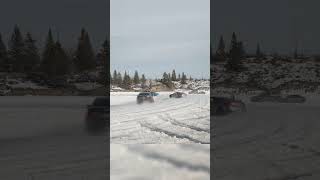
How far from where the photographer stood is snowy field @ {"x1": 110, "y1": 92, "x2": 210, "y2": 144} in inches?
244

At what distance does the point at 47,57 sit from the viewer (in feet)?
22.2

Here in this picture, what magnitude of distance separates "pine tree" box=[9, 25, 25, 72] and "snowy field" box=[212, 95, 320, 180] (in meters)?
3.55

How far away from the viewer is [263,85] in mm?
8812

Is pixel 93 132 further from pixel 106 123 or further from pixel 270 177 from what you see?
pixel 270 177

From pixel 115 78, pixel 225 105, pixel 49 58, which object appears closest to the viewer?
pixel 49 58

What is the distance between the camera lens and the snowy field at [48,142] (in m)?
3.45

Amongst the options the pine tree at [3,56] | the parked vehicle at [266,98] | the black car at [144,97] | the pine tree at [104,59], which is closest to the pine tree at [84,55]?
the pine tree at [104,59]

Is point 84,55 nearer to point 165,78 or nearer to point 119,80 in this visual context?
point 119,80

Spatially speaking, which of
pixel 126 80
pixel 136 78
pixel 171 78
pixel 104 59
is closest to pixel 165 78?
pixel 171 78

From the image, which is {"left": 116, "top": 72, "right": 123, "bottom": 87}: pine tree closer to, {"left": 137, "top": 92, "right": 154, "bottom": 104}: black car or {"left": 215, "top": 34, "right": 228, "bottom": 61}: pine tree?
{"left": 137, "top": 92, "right": 154, "bottom": 104}: black car

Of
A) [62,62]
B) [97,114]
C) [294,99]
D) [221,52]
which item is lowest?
[97,114]

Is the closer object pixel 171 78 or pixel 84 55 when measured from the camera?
pixel 84 55

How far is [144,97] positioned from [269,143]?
563cm

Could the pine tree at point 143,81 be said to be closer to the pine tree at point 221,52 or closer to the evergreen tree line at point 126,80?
the evergreen tree line at point 126,80
